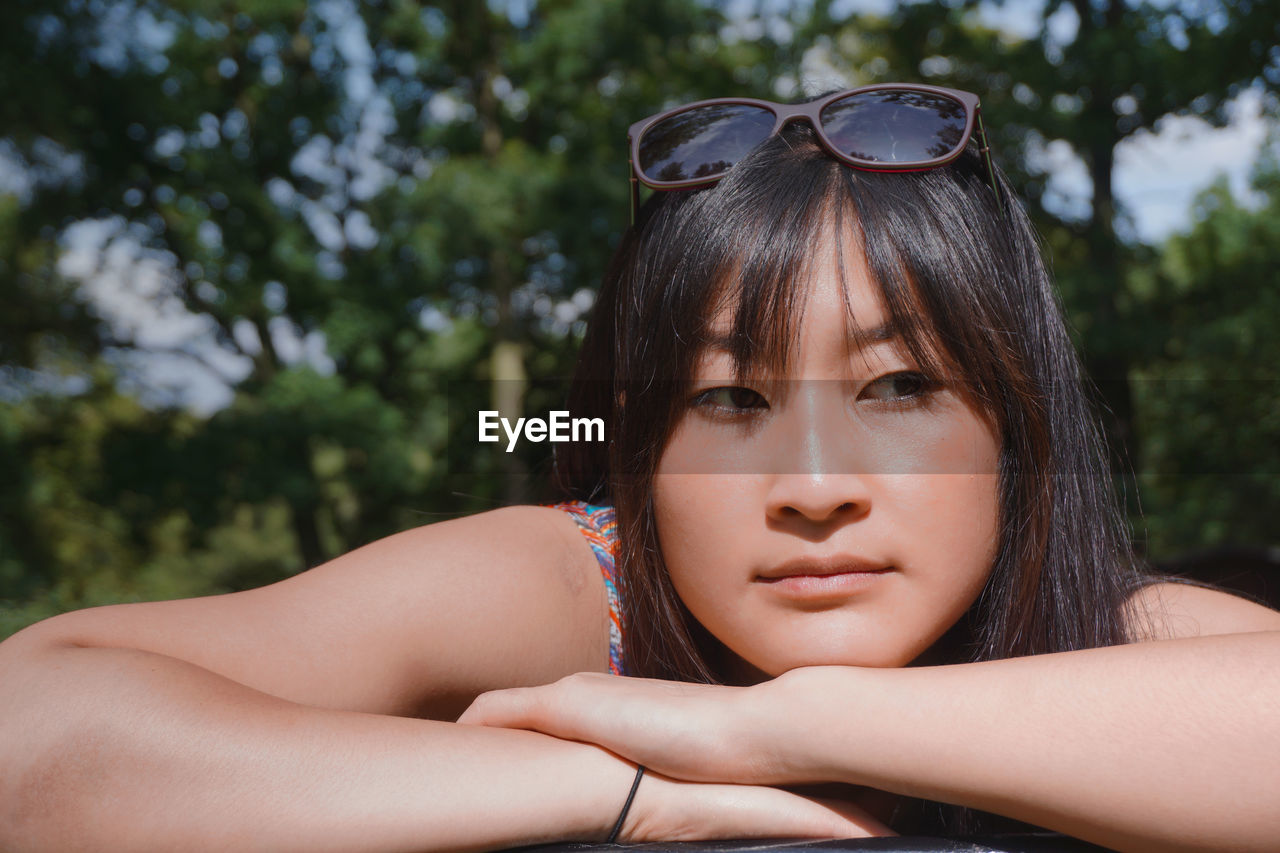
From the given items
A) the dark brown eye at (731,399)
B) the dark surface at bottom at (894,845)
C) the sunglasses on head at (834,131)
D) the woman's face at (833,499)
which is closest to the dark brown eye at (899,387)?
the woman's face at (833,499)

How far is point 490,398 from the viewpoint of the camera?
1126cm

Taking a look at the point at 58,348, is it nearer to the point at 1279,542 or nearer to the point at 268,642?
the point at 268,642

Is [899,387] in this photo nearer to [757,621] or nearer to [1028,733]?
[757,621]

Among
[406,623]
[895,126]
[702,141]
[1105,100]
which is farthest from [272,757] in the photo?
[1105,100]

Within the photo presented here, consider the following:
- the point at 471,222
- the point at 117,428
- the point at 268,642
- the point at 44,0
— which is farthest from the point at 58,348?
the point at 268,642

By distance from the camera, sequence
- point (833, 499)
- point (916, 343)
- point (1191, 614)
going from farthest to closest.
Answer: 1. point (1191, 614)
2. point (916, 343)
3. point (833, 499)

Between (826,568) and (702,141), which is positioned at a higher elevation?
(702,141)

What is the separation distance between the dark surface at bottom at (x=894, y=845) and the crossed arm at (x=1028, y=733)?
34 millimetres

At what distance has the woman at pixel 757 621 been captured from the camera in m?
0.93

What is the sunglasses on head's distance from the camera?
55.1 inches

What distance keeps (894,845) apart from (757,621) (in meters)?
0.41

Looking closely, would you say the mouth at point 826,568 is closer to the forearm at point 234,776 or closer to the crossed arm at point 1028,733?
the crossed arm at point 1028,733

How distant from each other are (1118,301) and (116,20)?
12.1 m

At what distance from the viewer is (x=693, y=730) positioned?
103 centimetres
